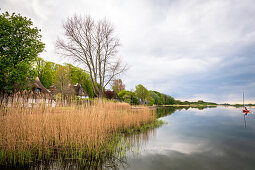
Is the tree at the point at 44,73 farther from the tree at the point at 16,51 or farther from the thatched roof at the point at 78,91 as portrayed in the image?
the tree at the point at 16,51

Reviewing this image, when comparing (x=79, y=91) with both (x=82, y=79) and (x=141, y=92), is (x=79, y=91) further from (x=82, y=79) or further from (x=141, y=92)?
(x=141, y=92)

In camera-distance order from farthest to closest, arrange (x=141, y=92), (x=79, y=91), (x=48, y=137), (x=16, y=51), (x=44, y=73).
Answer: (x=141, y=92) < (x=79, y=91) < (x=44, y=73) < (x=16, y=51) < (x=48, y=137)

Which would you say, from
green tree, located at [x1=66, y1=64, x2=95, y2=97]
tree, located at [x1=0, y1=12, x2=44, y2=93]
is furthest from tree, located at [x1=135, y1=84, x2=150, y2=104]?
tree, located at [x1=0, y1=12, x2=44, y2=93]

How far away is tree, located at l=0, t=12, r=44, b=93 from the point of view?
1173cm

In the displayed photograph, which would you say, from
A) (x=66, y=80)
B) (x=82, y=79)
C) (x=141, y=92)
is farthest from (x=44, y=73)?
(x=141, y=92)

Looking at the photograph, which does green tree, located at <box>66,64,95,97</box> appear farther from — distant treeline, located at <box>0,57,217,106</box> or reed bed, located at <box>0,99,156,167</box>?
reed bed, located at <box>0,99,156,167</box>

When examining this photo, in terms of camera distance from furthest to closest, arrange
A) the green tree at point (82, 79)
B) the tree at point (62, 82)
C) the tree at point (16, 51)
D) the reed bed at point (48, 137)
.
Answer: the green tree at point (82, 79)
the tree at point (62, 82)
the tree at point (16, 51)
the reed bed at point (48, 137)

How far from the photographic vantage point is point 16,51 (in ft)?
41.9

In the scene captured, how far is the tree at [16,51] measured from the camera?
11727 mm

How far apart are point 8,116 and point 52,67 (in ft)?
114

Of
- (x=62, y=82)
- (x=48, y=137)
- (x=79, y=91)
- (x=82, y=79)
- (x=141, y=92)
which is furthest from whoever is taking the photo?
(x=82, y=79)

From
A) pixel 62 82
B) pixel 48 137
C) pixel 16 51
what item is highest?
pixel 16 51

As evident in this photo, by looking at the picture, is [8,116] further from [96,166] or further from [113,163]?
[113,163]

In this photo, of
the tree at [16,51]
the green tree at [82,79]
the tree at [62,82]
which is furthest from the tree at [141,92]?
the tree at [16,51]
